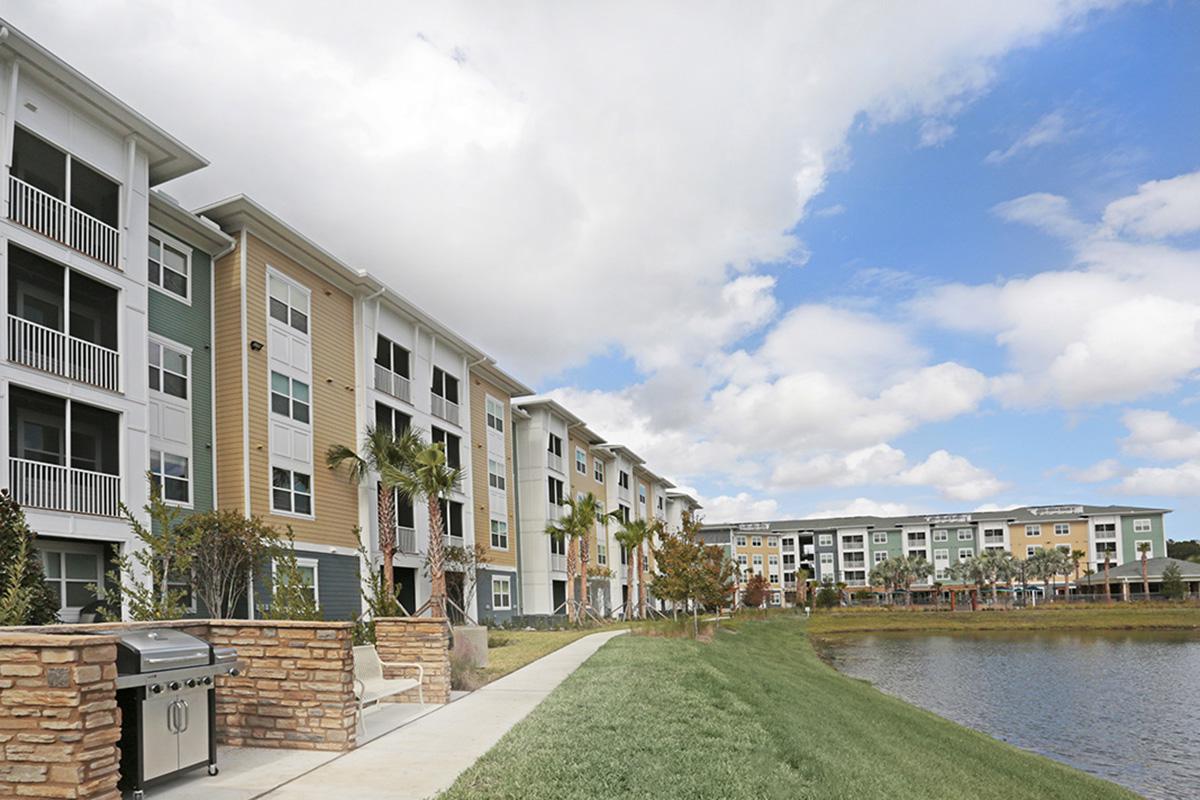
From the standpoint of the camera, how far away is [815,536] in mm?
125875

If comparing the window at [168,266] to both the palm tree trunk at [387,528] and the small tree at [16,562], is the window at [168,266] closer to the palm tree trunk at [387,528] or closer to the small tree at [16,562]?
the small tree at [16,562]

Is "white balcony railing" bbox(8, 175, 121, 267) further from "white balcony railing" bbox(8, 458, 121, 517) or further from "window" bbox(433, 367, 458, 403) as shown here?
"window" bbox(433, 367, 458, 403)

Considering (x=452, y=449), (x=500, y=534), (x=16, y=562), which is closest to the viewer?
(x=16, y=562)

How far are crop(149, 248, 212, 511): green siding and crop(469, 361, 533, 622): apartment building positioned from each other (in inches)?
627

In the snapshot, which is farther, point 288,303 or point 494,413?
point 494,413

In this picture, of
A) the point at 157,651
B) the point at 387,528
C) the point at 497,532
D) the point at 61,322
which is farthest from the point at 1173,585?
the point at 157,651

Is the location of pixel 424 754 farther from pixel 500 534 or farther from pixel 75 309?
pixel 500 534

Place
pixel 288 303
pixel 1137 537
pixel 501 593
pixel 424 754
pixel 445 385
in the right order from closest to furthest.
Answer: pixel 424 754
pixel 288 303
pixel 445 385
pixel 501 593
pixel 1137 537

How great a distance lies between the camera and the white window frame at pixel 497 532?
41.1 m

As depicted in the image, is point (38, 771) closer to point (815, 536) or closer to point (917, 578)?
point (917, 578)

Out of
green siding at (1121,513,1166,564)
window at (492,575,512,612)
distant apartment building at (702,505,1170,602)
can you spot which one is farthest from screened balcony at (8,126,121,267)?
green siding at (1121,513,1166,564)

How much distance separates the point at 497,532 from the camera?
42125 millimetres

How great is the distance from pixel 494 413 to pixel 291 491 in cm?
1751

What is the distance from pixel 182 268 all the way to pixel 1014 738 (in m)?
22.2
